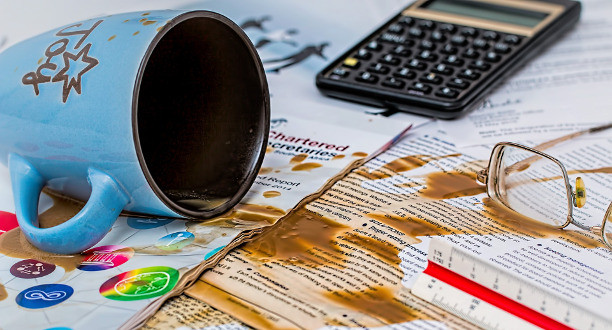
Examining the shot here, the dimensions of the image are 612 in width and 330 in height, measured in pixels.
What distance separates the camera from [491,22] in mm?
676

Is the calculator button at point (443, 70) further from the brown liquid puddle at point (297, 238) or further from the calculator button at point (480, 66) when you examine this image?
the brown liquid puddle at point (297, 238)

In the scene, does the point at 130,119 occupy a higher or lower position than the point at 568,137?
higher

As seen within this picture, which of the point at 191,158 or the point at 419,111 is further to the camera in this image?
the point at 419,111

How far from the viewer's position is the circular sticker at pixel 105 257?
16.6 inches

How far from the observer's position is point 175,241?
44cm

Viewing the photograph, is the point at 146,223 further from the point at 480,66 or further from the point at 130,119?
the point at 480,66

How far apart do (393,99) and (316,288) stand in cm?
23

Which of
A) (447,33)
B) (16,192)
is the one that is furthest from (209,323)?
(447,33)

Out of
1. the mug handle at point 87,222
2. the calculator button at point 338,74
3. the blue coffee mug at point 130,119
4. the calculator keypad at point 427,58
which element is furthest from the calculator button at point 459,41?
the mug handle at point 87,222

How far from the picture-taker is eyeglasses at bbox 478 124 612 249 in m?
0.47

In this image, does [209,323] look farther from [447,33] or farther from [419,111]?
[447,33]

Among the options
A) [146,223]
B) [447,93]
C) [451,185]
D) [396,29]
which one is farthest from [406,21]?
[146,223]

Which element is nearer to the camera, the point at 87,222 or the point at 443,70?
the point at 87,222

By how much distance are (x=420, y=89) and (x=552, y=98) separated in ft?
0.38
